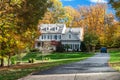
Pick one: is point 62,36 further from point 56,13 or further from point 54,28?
point 56,13

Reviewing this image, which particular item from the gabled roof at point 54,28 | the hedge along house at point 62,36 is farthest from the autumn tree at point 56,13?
the hedge along house at point 62,36

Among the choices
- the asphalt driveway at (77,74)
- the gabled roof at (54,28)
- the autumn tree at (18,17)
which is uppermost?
the gabled roof at (54,28)

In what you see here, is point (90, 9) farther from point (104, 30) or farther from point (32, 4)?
point (32, 4)

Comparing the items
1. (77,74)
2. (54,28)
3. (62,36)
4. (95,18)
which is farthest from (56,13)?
(77,74)

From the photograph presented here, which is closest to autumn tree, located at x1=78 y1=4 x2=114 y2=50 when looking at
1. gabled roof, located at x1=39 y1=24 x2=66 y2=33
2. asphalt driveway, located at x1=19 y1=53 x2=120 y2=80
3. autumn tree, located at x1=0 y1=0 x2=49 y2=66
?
gabled roof, located at x1=39 y1=24 x2=66 y2=33

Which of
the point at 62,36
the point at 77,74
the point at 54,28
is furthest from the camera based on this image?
the point at 54,28

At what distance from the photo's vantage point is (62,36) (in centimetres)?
10288

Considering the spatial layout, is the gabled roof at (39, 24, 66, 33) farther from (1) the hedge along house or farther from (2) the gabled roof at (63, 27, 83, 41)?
(2) the gabled roof at (63, 27, 83, 41)

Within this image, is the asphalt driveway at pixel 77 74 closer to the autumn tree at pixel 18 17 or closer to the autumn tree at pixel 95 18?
the autumn tree at pixel 18 17

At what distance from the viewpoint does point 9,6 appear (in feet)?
92.8

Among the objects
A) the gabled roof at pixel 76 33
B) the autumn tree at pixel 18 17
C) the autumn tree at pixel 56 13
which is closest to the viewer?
the autumn tree at pixel 18 17

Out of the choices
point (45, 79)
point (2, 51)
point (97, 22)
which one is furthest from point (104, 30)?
point (45, 79)

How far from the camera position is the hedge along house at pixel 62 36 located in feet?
324

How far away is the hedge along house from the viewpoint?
9862 cm
